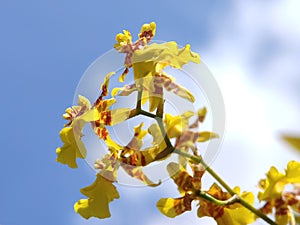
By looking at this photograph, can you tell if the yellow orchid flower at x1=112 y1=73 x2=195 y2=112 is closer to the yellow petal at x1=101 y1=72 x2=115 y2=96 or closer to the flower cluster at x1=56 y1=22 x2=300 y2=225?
the flower cluster at x1=56 y1=22 x2=300 y2=225

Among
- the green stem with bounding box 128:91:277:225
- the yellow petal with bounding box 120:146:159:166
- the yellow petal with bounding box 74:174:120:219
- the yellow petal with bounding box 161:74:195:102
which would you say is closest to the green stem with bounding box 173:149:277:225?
the green stem with bounding box 128:91:277:225

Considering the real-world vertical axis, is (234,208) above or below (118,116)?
below

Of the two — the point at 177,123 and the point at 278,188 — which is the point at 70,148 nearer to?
the point at 177,123

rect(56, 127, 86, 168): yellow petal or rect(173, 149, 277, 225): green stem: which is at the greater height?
rect(56, 127, 86, 168): yellow petal

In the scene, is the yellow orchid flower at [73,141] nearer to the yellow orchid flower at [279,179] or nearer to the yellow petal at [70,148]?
the yellow petal at [70,148]

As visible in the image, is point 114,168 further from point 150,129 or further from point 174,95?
point 174,95

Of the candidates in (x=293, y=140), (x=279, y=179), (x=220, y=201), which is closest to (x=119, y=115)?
(x=220, y=201)

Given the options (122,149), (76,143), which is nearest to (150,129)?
(122,149)
